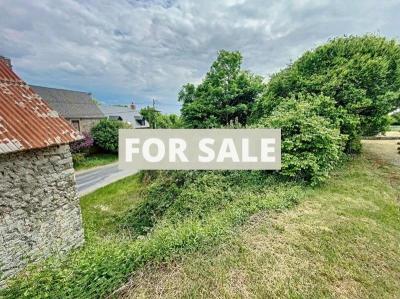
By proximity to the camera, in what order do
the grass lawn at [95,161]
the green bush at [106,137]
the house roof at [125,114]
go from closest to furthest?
the grass lawn at [95,161] < the green bush at [106,137] < the house roof at [125,114]

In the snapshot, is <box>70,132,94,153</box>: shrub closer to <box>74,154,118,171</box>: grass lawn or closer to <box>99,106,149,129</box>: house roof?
<box>74,154,118,171</box>: grass lawn

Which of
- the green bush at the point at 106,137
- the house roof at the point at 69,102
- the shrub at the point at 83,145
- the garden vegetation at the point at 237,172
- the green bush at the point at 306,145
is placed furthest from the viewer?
the house roof at the point at 69,102

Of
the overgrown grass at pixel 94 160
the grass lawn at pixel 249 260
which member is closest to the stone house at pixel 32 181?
the grass lawn at pixel 249 260

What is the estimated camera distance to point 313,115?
323 inches

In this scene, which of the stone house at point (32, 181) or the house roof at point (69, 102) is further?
the house roof at point (69, 102)

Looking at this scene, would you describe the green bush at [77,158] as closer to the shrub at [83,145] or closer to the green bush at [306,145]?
the shrub at [83,145]

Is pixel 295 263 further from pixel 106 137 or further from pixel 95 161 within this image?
pixel 106 137

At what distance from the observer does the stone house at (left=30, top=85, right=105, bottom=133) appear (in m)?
24.3

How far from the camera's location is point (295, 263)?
365 centimetres

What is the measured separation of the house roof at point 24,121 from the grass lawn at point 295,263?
137 inches

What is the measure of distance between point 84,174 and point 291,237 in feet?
57.3

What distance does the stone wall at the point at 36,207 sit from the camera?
14.6 feet

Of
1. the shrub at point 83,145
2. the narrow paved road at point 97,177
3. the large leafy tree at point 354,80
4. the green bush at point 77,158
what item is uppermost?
the large leafy tree at point 354,80

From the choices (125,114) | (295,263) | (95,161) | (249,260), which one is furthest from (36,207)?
(125,114)
